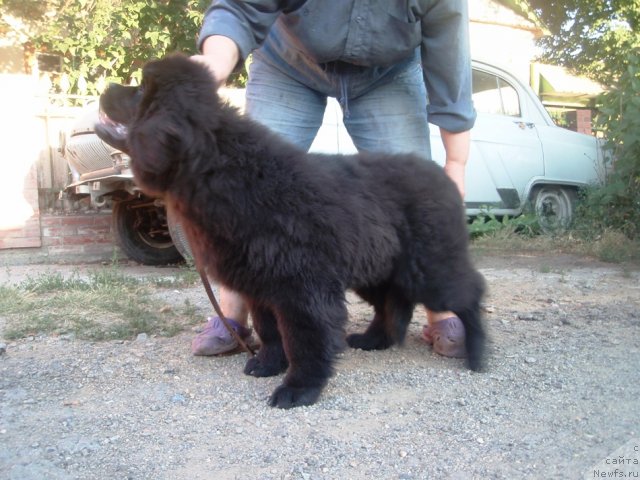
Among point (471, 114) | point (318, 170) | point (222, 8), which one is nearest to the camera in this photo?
point (318, 170)

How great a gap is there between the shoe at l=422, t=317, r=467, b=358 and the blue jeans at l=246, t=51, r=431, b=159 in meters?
0.94

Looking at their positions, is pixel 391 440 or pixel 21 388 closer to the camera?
pixel 391 440

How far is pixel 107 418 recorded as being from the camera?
2.58 metres

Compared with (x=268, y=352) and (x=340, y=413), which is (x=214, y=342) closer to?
(x=268, y=352)

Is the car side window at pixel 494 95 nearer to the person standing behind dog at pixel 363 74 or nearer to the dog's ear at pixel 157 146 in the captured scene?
the person standing behind dog at pixel 363 74

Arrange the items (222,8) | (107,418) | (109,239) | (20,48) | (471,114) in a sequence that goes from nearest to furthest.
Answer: (107,418) → (222,8) → (471,114) → (109,239) → (20,48)

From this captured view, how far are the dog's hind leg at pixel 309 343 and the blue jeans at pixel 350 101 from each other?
118cm

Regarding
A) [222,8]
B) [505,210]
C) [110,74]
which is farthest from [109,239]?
[222,8]

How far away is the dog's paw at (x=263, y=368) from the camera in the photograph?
3098 millimetres

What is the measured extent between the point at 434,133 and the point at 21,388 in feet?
17.1

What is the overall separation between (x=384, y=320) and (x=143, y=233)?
168 inches

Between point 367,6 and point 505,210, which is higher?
point 367,6

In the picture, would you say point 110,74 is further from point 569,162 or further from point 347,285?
point 347,285

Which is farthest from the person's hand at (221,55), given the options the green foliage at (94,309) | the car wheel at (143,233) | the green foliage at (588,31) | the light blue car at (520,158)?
the green foliage at (588,31)
